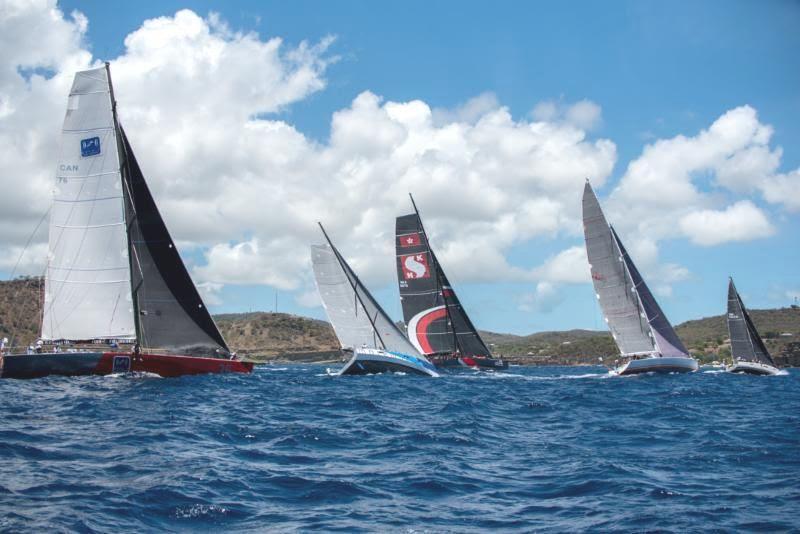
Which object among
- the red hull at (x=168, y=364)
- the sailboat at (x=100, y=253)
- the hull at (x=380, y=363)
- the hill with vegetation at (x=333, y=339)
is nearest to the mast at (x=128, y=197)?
the sailboat at (x=100, y=253)

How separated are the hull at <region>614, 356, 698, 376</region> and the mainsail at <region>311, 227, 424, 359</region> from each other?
18.0 metres

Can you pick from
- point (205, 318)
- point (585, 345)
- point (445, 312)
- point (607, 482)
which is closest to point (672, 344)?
point (445, 312)

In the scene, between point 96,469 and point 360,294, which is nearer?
point 96,469

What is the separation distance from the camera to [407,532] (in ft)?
37.0

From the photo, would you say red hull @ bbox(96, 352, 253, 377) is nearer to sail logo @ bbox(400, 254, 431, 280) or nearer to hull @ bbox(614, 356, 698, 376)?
sail logo @ bbox(400, 254, 431, 280)

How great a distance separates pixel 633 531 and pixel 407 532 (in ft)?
11.4

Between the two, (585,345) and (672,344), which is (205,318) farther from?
(585,345)

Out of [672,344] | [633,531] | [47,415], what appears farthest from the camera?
[672,344]

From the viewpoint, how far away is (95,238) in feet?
129

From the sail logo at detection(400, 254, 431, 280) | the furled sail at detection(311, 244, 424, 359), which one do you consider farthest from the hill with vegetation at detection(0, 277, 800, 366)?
the furled sail at detection(311, 244, 424, 359)

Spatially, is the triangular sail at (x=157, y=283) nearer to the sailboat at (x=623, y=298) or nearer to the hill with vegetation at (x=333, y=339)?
the sailboat at (x=623, y=298)

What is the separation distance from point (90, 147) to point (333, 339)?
157964 mm

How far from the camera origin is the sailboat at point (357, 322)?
50.1 metres

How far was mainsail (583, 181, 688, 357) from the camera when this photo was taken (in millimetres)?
59625
